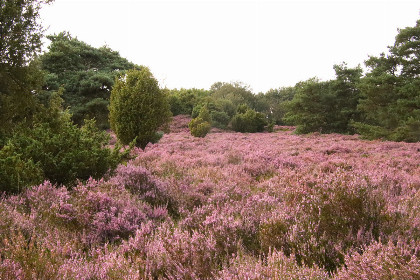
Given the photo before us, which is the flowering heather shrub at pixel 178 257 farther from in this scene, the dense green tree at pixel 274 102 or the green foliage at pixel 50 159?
the dense green tree at pixel 274 102

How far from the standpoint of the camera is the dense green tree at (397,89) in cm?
1672

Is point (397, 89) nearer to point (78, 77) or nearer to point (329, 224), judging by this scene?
point (329, 224)

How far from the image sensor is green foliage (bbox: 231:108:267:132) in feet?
117

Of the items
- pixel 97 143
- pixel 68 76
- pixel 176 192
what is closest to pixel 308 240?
pixel 176 192

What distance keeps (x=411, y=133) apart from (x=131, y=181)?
1661 cm

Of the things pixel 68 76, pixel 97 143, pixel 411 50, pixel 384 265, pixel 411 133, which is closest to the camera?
pixel 384 265

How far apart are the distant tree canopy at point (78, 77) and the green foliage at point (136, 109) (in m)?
12.2

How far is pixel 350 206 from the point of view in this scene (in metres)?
2.71

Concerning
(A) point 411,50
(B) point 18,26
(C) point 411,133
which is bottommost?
(C) point 411,133

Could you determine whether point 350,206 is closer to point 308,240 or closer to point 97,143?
point 308,240

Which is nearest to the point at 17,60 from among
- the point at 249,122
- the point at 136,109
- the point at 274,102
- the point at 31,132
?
the point at 31,132

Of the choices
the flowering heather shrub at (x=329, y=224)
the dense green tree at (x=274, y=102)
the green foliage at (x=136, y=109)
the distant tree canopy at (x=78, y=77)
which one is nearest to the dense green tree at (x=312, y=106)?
the green foliage at (x=136, y=109)

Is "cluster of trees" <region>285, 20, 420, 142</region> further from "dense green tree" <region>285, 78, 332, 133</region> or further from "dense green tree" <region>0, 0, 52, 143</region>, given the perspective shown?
"dense green tree" <region>0, 0, 52, 143</region>

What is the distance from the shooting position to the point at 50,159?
15.3 ft
